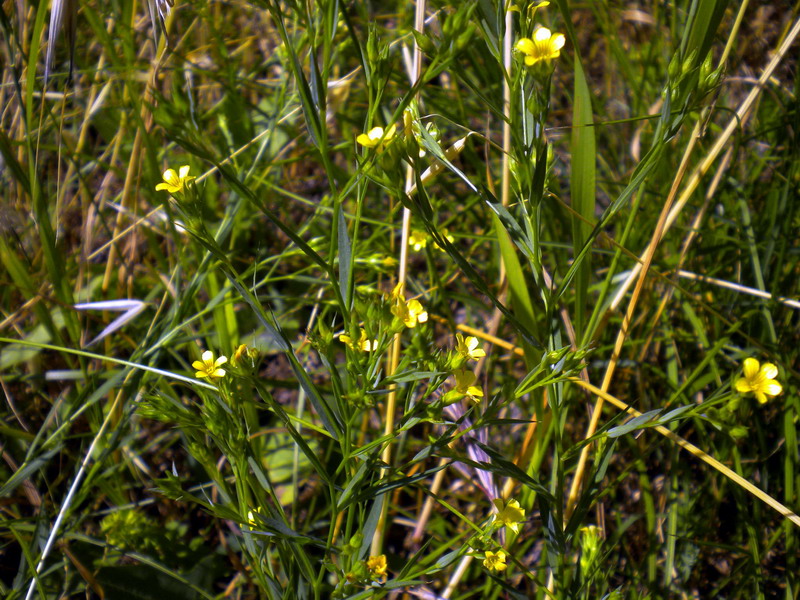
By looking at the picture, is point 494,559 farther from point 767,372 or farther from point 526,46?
point 526,46

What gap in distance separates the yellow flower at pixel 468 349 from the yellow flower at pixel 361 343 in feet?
0.31

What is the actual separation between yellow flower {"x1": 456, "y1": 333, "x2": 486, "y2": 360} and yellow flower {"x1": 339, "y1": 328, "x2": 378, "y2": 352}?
3.8 inches

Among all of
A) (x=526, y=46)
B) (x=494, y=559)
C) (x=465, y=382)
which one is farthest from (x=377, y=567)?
(x=526, y=46)

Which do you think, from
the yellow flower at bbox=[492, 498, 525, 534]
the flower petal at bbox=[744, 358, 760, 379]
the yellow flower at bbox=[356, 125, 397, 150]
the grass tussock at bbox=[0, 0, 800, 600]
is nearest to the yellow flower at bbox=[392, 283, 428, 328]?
the grass tussock at bbox=[0, 0, 800, 600]

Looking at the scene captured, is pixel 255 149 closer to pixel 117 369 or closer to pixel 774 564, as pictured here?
pixel 117 369

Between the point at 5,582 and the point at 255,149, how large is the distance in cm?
112

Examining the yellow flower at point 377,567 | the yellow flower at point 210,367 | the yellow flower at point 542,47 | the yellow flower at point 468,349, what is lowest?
the yellow flower at point 377,567

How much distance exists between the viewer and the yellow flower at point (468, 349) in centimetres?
73

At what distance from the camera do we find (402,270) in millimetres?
1097

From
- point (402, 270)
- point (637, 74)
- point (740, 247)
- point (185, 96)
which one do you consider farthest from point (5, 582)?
point (637, 74)

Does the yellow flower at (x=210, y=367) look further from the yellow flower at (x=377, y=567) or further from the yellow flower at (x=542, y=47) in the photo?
the yellow flower at (x=542, y=47)

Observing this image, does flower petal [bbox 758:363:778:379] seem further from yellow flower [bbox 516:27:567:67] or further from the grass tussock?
yellow flower [bbox 516:27:567:67]

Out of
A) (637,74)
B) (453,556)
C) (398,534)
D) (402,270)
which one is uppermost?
(637,74)

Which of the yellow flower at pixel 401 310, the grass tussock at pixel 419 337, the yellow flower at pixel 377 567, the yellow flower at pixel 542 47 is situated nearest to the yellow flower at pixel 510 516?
the grass tussock at pixel 419 337
